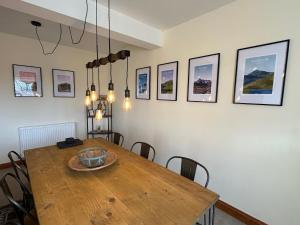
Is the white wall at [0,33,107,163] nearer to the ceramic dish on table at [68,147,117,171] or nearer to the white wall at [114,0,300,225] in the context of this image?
the white wall at [114,0,300,225]

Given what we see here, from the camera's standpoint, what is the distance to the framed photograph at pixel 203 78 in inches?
79.6

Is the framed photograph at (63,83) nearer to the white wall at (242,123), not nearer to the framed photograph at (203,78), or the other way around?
the white wall at (242,123)

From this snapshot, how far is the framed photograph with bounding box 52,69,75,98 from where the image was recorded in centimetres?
341

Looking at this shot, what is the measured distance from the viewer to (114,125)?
13.5 ft

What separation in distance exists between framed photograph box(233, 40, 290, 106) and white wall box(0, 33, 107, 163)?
3.28 metres

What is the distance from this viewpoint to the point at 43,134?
329cm

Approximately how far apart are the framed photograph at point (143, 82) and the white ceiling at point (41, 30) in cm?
82

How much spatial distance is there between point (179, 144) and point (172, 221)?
5.45 ft

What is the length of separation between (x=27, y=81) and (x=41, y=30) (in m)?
1.03

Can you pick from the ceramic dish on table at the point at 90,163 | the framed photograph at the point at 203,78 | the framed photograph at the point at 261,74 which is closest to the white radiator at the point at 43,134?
the ceramic dish on table at the point at 90,163

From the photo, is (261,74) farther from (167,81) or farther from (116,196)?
(116,196)

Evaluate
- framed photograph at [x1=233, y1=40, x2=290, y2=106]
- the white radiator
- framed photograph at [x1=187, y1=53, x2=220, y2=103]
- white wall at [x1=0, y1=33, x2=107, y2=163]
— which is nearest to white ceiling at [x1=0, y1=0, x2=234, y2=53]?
white wall at [x1=0, y1=33, x2=107, y2=163]

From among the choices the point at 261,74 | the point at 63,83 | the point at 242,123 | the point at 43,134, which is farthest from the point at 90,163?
the point at 63,83

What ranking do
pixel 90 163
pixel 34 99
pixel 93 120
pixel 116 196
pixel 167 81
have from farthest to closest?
1. pixel 93 120
2. pixel 34 99
3. pixel 167 81
4. pixel 90 163
5. pixel 116 196
